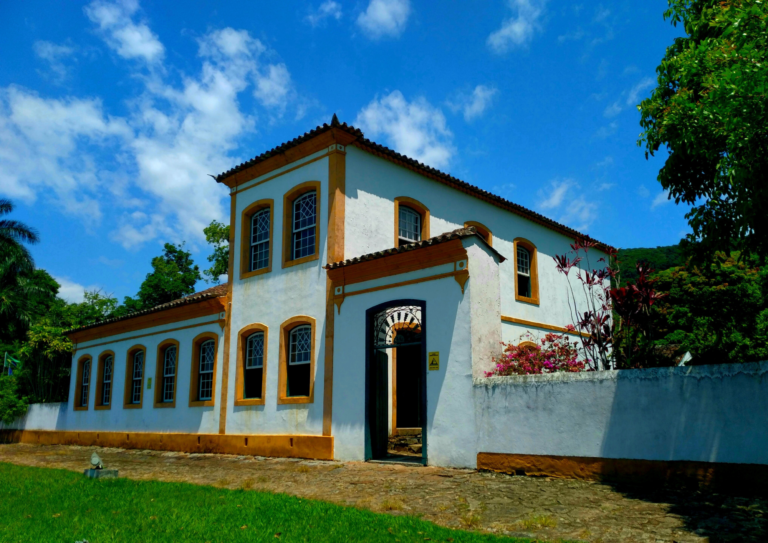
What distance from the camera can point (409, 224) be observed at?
48.8ft

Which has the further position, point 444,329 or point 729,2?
point 444,329

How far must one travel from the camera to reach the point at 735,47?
6414mm

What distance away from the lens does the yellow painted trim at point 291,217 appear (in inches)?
537

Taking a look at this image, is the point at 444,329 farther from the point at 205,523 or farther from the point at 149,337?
the point at 149,337

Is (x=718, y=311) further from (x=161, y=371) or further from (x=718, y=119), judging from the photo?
(x=161, y=371)

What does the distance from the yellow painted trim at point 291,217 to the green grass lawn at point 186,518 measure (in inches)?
231

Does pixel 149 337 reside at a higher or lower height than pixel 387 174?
lower

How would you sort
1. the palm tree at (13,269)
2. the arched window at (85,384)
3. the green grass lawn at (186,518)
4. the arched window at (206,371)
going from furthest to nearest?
1. the palm tree at (13,269)
2. the arched window at (85,384)
3. the arched window at (206,371)
4. the green grass lawn at (186,518)

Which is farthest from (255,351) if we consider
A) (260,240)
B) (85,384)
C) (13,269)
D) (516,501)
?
(13,269)

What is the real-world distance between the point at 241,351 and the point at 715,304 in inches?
430

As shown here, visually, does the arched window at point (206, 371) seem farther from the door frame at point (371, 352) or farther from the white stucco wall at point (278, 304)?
the door frame at point (371, 352)

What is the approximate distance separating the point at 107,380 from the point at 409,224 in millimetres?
11903

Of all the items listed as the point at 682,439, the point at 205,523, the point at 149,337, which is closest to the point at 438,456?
the point at 682,439

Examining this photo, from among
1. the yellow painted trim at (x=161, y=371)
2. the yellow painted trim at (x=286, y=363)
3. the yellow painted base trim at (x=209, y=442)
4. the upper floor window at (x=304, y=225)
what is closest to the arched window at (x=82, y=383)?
the yellow painted base trim at (x=209, y=442)
